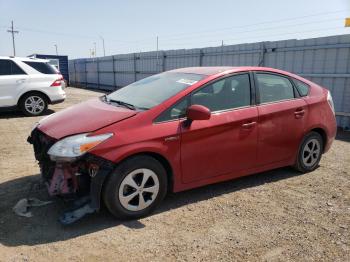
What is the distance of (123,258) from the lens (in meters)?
3.04

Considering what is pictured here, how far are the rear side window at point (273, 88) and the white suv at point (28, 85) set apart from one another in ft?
24.8

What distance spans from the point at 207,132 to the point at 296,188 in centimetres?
160

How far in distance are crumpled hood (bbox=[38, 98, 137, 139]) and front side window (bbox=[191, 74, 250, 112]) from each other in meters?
0.82

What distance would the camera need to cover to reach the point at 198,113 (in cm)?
375

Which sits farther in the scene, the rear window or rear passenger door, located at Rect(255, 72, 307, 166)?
the rear window

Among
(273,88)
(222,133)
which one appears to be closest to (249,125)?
(222,133)

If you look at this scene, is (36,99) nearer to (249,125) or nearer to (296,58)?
(296,58)

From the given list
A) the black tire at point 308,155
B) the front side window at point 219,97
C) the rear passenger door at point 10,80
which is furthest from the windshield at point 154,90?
the rear passenger door at point 10,80

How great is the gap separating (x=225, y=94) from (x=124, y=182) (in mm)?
1637

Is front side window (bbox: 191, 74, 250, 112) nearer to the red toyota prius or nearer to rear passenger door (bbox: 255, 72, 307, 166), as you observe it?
the red toyota prius

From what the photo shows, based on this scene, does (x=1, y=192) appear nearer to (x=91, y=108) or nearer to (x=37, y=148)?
(x=37, y=148)

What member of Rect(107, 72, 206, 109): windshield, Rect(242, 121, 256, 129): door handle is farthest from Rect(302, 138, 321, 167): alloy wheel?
Rect(107, 72, 206, 109): windshield

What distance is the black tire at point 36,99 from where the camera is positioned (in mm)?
10305

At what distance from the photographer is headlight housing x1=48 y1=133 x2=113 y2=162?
340 cm
